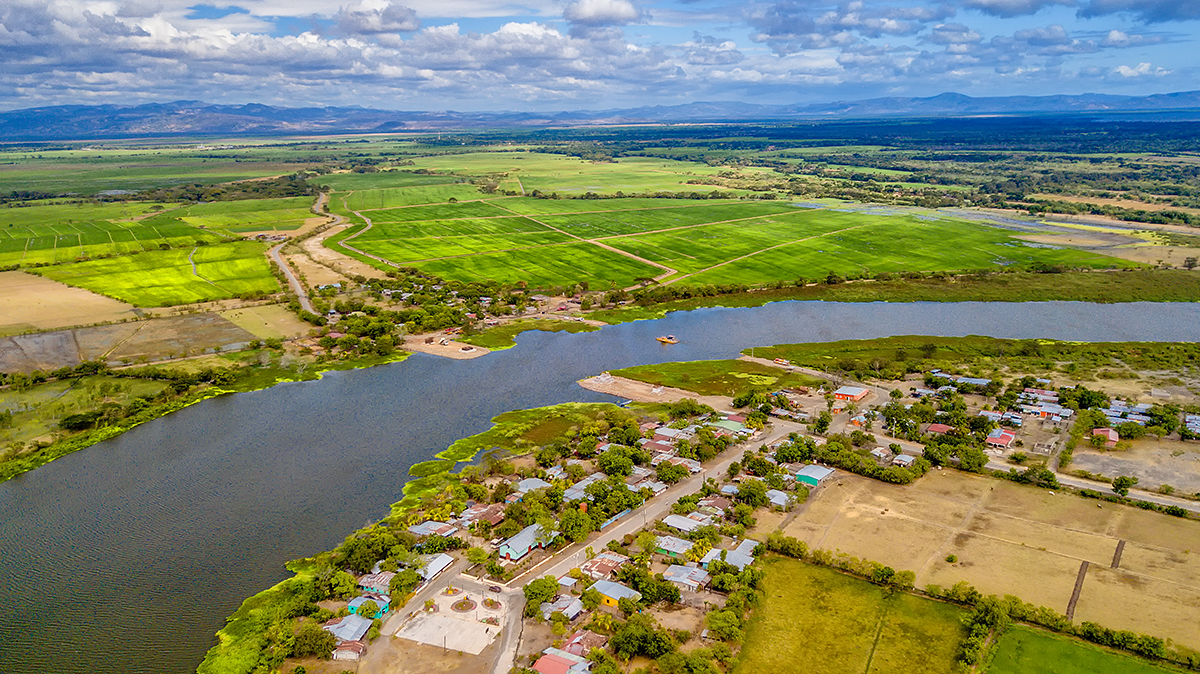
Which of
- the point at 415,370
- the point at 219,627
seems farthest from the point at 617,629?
the point at 415,370

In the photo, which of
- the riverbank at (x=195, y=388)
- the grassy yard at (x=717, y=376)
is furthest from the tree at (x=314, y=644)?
the grassy yard at (x=717, y=376)

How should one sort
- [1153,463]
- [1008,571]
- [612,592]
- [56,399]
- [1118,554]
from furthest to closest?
1. [56,399]
2. [1153,463]
3. [1118,554]
4. [1008,571]
5. [612,592]

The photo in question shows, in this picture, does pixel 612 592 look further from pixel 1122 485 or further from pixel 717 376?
pixel 717 376

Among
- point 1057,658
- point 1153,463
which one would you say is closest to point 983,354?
point 1153,463

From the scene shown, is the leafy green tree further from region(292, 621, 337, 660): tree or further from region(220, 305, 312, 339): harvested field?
region(220, 305, 312, 339): harvested field

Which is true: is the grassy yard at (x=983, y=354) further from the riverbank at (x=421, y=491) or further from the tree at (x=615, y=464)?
the tree at (x=615, y=464)

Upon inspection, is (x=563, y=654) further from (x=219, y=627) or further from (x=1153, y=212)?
(x=1153, y=212)
